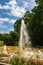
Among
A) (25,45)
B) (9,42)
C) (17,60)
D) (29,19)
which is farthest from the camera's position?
(9,42)

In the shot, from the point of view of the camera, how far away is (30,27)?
4309 centimetres

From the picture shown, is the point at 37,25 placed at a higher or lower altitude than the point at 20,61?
higher

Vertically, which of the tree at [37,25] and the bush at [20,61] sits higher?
the tree at [37,25]

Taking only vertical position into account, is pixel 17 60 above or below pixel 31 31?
below

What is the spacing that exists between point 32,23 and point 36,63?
27.8 metres

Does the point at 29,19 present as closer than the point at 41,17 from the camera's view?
No

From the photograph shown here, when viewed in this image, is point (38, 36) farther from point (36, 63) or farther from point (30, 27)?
point (36, 63)


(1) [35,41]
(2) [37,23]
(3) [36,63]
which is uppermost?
(2) [37,23]

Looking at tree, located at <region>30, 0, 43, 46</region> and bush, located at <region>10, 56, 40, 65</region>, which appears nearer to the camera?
A: bush, located at <region>10, 56, 40, 65</region>

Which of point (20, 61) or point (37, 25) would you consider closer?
point (20, 61)

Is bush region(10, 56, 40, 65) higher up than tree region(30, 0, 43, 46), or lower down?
lower down

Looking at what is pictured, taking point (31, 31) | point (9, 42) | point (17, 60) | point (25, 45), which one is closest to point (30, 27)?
point (31, 31)

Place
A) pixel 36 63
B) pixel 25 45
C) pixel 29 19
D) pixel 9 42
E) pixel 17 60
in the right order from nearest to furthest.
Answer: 1. pixel 36 63
2. pixel 17 60
3. pixel 25 45
4. pixel 29 19
5. pixel 9 42

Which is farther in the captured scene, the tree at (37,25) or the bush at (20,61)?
the tree at (37,25)
